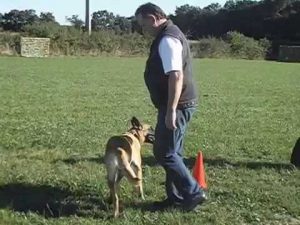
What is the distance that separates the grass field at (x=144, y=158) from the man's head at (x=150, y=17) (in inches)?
67.6

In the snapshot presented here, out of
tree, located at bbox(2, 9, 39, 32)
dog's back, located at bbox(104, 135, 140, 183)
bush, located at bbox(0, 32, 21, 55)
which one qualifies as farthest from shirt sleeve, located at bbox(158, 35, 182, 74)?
tree, located at bbox(2, 9, 39, 32)

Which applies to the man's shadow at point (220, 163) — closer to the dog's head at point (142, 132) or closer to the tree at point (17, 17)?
the dog's head at point (142, 132)

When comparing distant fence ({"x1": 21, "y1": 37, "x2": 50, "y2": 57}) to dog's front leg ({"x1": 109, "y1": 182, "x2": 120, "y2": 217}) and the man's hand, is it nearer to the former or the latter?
dog's front leg ({"x1": 109, "y1": 182, "x2": 120, "y2": 217})

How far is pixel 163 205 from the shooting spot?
578 cm

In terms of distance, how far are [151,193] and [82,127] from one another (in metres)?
4.63

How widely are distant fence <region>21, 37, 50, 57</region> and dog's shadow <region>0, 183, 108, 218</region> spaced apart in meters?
41.8

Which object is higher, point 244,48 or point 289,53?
point 244,48

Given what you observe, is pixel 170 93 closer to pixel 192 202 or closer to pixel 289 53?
pixel 192 202

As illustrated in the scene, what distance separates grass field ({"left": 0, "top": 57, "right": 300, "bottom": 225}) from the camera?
566 centimetres

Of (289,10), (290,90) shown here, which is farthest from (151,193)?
(289,10)

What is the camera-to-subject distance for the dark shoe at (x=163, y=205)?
226 inches

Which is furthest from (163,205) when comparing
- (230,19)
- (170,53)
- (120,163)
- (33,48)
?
(230,19)

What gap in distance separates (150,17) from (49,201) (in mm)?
2119

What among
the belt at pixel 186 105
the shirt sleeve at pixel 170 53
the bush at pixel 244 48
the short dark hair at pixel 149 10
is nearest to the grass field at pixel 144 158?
the belt at pixel 186 105
